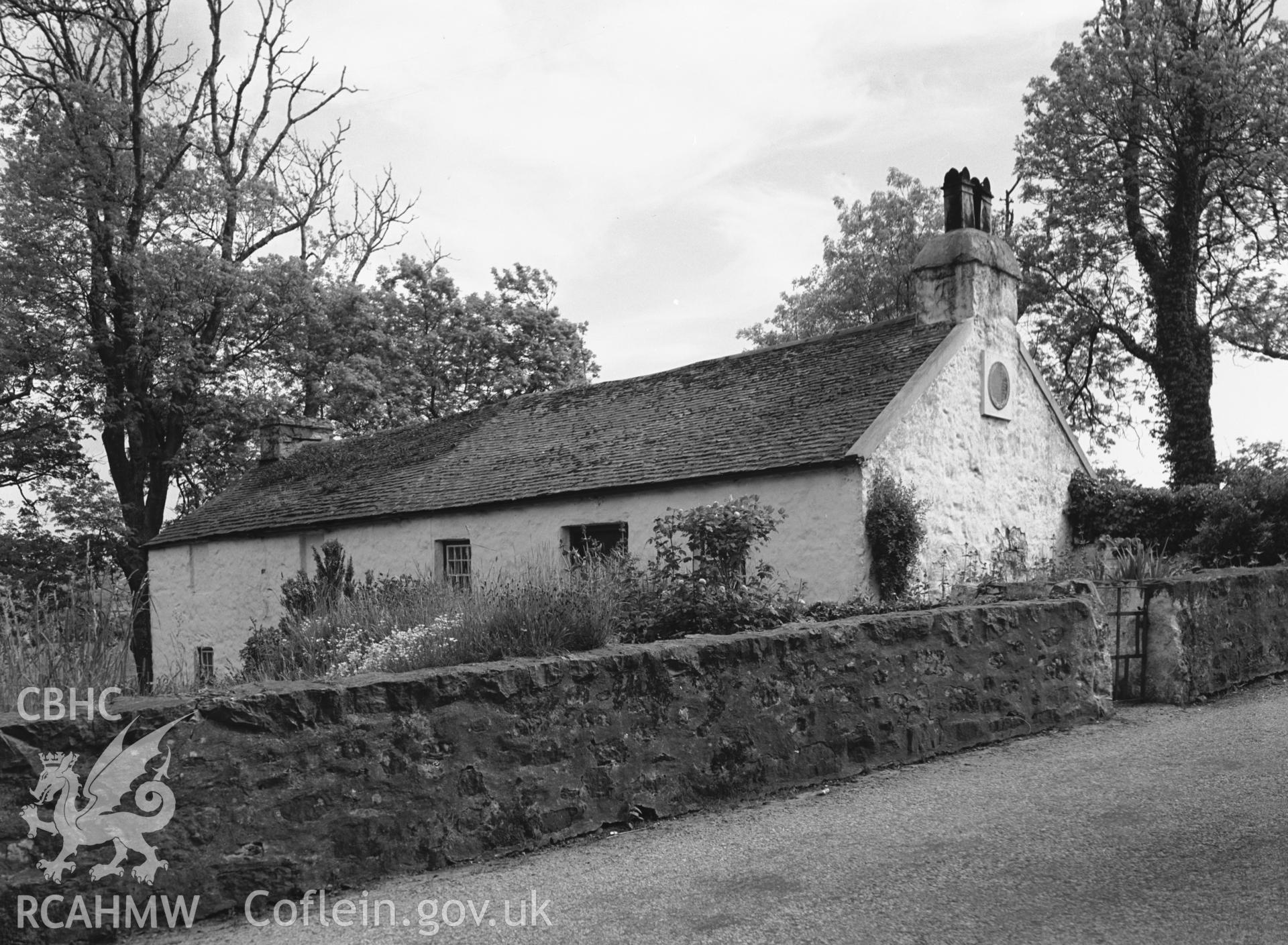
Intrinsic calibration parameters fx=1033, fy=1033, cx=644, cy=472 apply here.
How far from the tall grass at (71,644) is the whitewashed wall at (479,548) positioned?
3.90m

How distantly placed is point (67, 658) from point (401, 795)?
233 centimetres

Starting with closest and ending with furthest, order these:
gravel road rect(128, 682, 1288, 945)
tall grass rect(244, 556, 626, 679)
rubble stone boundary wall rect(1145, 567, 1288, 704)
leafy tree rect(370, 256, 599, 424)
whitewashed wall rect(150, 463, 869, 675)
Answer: gravel road rect(128, 682, 1288, 945) → tall grass rect(244, 556, 626, 679) → rubble stone boundary wall rect(1145, 567, 1288, 704) → whitewashed wall rect(150, 463, 869, 675) → leafy tree rect(370, 256, 599, 424)

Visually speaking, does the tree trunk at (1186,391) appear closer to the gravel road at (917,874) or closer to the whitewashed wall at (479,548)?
the whitewashed wall at (479,548)

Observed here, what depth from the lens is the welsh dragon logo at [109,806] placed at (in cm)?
413

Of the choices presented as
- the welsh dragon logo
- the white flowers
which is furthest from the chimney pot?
the welsh dragon logo

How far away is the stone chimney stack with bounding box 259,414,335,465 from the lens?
82.5 ft

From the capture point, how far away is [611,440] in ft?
57.3

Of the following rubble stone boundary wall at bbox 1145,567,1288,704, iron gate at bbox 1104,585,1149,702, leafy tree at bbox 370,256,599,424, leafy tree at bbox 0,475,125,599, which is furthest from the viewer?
leafy tree at bbox 370,256,599,424

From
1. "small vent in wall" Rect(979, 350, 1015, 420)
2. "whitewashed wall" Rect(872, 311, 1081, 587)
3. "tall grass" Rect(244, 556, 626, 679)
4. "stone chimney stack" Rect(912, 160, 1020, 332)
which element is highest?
"stone chimney stack" Rect(912, 160, 1020, 332)

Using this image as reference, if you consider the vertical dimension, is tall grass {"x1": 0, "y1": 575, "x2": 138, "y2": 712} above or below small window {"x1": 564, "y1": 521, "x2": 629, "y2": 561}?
below

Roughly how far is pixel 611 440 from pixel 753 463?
3.94 meters

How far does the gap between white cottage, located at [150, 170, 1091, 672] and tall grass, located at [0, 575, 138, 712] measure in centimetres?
659

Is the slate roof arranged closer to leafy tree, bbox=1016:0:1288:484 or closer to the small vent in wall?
the small vent in wall

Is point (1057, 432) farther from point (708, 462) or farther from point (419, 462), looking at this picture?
point (419, 462)
